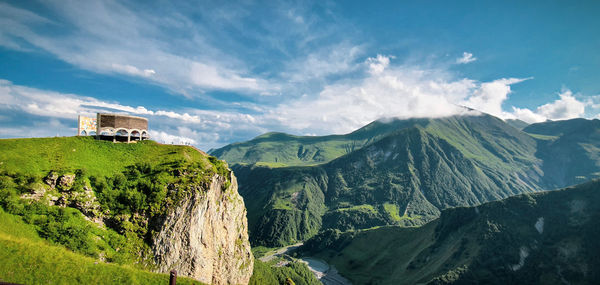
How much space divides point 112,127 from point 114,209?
31.0 m

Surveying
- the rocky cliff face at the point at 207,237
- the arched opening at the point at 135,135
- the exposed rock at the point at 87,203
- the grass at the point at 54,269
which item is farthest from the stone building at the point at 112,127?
the grass at the point at 54,269

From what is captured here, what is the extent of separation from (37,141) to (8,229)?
33662mm

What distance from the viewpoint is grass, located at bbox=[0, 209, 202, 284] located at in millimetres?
35938

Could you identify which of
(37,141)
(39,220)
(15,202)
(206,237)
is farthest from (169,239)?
(37,141)

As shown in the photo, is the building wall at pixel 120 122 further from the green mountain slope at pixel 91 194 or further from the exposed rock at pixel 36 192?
the exposed rock at pixel 36 192

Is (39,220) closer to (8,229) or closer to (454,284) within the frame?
(8,229)

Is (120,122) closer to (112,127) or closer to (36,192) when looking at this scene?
(112,127)

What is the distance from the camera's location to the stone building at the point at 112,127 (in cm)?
8238

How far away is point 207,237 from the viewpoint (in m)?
80.6

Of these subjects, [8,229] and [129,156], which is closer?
[8,229]

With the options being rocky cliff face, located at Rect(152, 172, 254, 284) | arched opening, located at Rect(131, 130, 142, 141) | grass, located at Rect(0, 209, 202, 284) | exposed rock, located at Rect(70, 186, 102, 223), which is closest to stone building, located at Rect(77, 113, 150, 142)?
arched opening, located at Rect(131, 130, 142, 141)

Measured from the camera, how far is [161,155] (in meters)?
86.7

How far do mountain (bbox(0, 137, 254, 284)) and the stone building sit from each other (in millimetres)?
3298

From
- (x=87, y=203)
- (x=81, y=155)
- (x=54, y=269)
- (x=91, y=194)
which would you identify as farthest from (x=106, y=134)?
(x=54, y=269)
